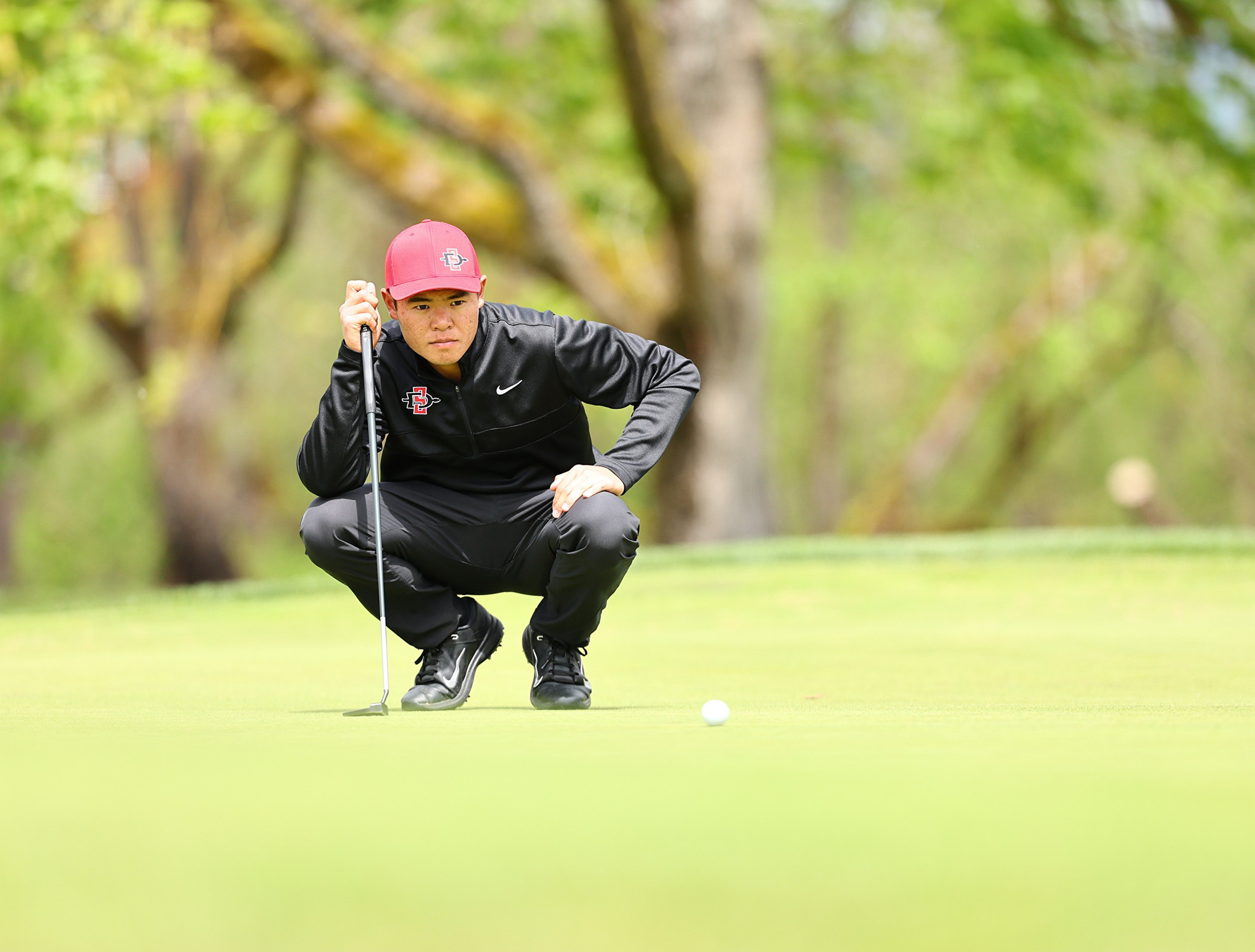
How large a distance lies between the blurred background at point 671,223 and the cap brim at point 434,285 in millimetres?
6675

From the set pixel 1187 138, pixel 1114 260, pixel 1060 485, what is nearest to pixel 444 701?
pixel 1187 138

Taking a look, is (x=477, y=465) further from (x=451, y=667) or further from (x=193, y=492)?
(x=193, y=492)

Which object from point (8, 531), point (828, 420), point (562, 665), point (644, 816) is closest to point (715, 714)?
point (562, 665)

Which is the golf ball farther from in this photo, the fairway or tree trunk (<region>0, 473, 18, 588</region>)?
tree trunk (<region>0, 473, 18, 588</region>)

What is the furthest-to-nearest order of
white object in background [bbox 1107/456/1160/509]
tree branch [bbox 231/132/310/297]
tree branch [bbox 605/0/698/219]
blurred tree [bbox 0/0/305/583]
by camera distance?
white object in background [bbox 1107/456/1160/509] → tree branch [bbox 231/132/310/297] → tree branch [bbox 605/0/698/219] → blurred tree [bbox 0/0/305/583]

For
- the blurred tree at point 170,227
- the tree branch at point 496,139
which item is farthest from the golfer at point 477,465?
the tree branch at point 496,139

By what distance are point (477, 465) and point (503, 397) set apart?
1.03 feet

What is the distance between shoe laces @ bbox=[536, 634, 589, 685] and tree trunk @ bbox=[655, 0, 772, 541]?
10.5 metres

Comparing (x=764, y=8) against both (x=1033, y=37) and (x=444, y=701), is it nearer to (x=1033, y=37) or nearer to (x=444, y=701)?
(x=1033, y=37)

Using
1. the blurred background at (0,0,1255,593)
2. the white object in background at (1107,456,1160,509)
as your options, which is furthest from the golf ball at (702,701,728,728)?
the white object in background at (1107,456,1160,509)

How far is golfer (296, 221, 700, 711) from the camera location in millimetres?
4910

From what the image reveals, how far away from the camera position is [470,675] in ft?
17.0

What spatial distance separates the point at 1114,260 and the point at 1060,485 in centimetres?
1293

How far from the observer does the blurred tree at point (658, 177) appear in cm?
1491
